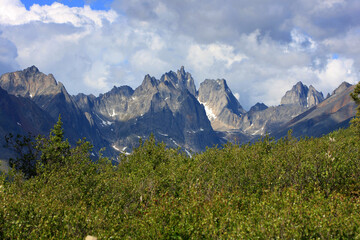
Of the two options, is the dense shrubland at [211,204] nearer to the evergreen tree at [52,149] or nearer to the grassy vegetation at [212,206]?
the grassy vegetation at [212,206]

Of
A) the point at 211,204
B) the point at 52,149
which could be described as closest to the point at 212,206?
the point at 211,204

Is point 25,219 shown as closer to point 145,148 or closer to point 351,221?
point 351,221

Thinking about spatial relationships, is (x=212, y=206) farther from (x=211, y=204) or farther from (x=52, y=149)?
(x=52, y=149)

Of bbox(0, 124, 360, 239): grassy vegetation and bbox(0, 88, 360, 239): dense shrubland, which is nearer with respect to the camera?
bbox(0, 124, 360, 239): grassy vegetation

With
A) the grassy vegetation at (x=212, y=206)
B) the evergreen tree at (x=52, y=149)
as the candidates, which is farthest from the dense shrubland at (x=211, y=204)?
the evergreen tree at (x=52, y=149)

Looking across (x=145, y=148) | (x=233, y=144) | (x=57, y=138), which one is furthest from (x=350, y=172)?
(x=57, y=138)

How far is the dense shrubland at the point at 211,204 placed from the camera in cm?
1593

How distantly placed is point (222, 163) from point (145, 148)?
17.9 m

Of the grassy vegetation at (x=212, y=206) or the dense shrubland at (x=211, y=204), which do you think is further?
the dense shrubland at (x=211, y=204)

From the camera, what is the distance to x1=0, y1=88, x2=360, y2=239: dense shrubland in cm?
1593

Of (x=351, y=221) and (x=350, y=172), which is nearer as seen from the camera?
(x=351, y=221)

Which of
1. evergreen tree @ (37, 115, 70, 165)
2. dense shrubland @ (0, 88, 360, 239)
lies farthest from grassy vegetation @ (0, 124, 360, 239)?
evergreen tree @ (37, 115, 70, 165)

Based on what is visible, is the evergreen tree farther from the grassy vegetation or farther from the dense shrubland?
the grassy vegetation

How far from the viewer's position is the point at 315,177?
25078 mm
